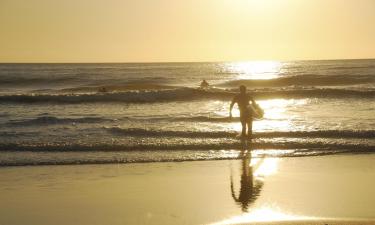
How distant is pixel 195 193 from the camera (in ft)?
29.6

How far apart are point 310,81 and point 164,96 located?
20.4 m

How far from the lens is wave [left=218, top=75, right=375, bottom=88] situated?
149 feet

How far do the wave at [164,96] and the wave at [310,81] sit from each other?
42.9 feet

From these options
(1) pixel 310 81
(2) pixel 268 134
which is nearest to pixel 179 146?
(2) pixel 268 134

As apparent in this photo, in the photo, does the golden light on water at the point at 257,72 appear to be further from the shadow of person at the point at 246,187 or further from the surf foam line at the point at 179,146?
the shadow of person at the point at 246,187

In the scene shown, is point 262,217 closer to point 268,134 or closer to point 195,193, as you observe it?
point 195,193

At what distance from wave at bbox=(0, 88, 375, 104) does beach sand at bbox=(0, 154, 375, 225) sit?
17.9 m

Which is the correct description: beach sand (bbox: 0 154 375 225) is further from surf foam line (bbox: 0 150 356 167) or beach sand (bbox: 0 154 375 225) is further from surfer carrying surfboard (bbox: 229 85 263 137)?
surfer carrying surfboard (bbox: 229 85 263 137)

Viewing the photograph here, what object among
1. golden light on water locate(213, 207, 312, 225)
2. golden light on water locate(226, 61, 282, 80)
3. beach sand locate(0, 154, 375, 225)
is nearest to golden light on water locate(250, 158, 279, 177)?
beach sand locate(0, 154, 375, 225)

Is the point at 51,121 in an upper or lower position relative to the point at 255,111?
lower

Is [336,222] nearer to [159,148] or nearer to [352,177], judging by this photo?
[352,177]

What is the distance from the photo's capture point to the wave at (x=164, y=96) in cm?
2975

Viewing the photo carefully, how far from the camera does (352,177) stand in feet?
33.0

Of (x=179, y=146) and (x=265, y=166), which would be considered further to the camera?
(x=179, y=146)
